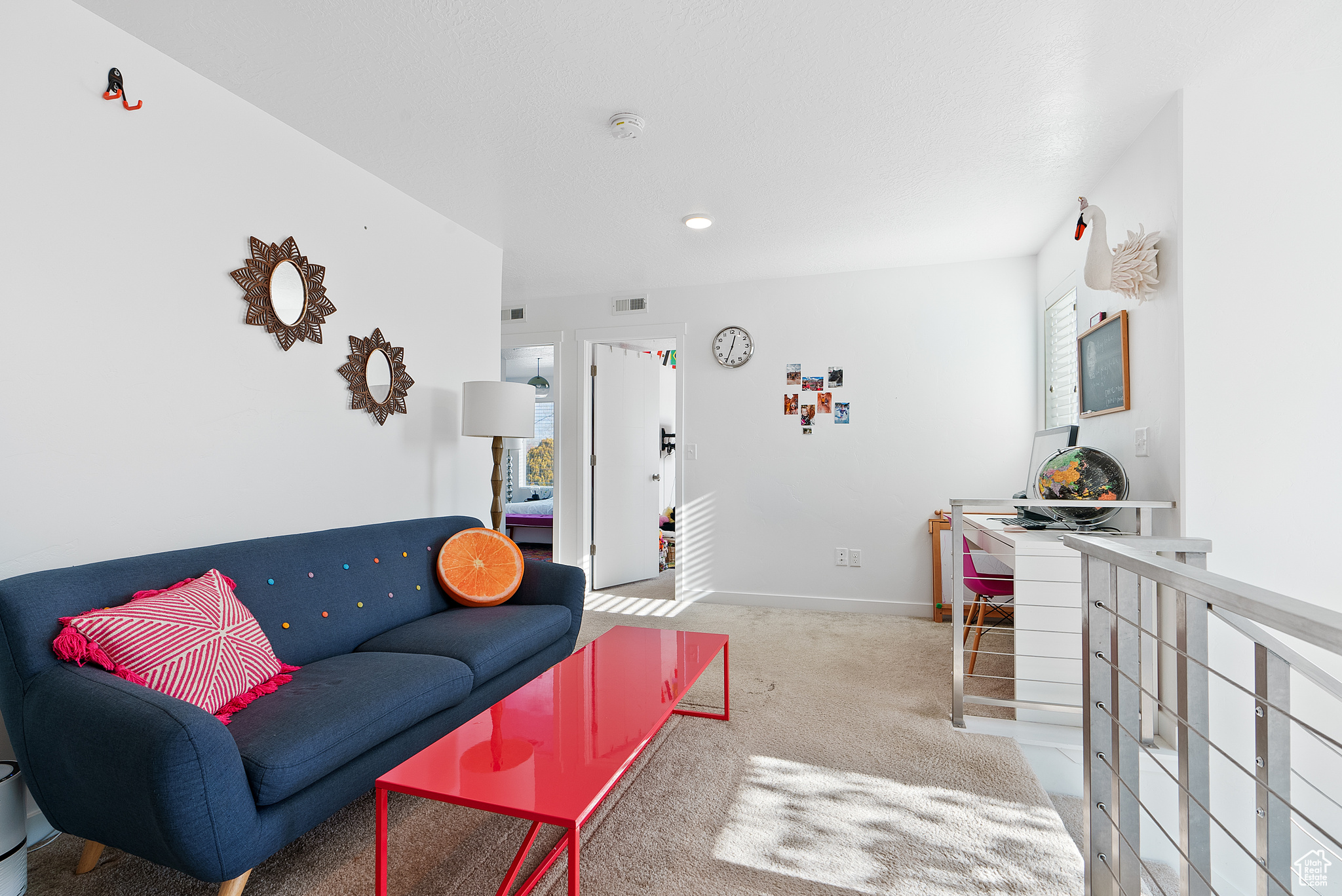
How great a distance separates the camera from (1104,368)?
2994 mm

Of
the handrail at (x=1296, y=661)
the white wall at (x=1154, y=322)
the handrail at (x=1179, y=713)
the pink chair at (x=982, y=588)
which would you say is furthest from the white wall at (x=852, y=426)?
the handrail at (x=1296, y=661)

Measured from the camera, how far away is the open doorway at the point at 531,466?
736cm

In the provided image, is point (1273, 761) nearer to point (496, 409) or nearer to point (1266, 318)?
point (1266, 318)

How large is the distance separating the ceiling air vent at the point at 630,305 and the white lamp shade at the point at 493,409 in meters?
1.86

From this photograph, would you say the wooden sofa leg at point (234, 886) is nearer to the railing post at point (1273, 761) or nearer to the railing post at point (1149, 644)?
the railing post at point (1273, 761)

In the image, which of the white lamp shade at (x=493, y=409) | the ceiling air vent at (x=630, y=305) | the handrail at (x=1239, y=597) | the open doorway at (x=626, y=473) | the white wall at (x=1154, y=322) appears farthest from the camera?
the open doorway at (x=626, y=473)

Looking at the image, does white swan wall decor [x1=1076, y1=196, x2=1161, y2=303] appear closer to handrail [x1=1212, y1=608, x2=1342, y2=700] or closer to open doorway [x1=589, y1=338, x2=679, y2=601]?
handrail [x1=1212, y1=608, x2=1342, y2=700]

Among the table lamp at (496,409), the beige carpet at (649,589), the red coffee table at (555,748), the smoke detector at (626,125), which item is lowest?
the beige carpet at (649,589)

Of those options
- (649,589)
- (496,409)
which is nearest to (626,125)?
(496,409)

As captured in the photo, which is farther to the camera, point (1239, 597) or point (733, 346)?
point (733, 346)

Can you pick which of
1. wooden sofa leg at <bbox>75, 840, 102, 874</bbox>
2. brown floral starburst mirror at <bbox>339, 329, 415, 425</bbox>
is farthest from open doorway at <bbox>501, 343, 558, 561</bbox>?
wooden sofa leg at <bbox>75, 840, 102, 874</bbox>

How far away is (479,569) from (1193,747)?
2.56 meters

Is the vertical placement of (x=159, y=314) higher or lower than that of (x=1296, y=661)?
higher

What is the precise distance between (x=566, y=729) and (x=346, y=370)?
2000 mm
